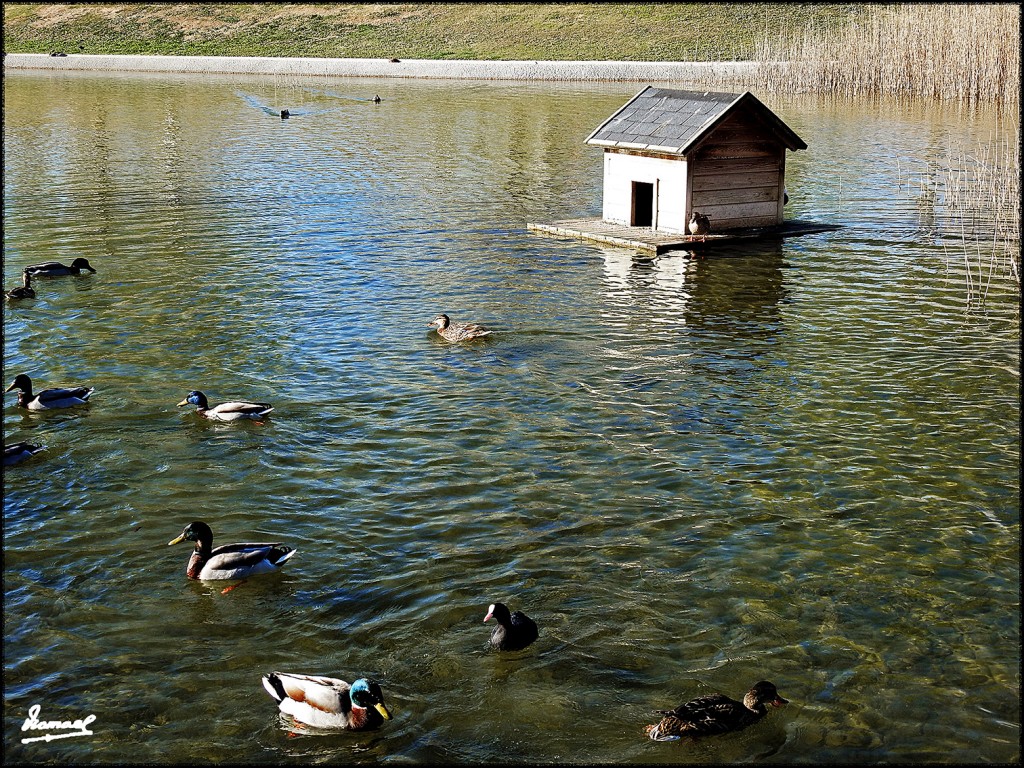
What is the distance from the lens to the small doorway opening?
2516cm

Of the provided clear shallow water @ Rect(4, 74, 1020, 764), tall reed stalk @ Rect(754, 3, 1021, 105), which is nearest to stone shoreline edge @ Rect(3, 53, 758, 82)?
tall reed stalk @ Rect(754, 3, 1021, 105)

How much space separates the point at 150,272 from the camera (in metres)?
21.9

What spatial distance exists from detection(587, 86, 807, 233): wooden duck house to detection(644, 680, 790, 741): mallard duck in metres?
16.2

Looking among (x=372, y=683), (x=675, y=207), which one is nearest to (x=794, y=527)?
(x=372, y=683)

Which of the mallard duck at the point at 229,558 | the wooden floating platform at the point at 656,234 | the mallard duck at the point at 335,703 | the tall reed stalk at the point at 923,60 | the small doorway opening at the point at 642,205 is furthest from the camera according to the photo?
the tall reed stalk at the point at 923,60

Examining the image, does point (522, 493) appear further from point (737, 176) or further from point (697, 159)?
point (737, 176)

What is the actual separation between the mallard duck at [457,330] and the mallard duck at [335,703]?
A: 9401 mm

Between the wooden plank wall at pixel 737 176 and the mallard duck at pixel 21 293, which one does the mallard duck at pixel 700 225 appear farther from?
the mallard duck at pixel 21 293

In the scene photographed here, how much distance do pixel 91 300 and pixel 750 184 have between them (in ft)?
44.5

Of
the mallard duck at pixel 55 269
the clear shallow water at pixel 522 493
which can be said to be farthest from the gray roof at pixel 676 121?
the mallard duck at pixel 55 269

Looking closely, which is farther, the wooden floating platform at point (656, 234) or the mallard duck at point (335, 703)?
the wooden floating platform at point (656, 234)

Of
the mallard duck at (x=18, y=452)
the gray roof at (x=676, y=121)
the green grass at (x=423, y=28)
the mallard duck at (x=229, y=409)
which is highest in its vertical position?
the green grass at (x=423, y=28)

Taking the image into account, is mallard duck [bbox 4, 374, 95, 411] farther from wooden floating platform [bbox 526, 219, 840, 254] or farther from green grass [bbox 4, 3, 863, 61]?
green grass [bbox 4, 3, 863, 61]
